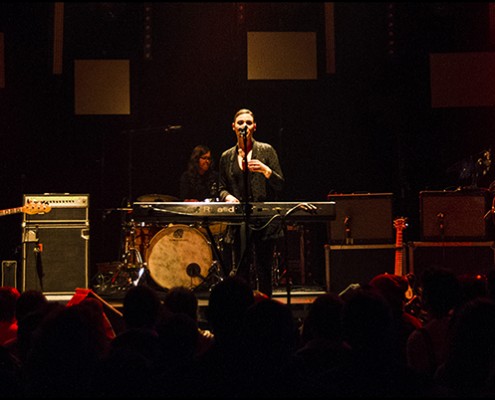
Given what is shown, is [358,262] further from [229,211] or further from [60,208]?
[60,208]

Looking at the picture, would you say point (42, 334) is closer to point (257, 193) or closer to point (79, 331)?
point (79, 331)

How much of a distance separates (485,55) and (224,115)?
392 cm

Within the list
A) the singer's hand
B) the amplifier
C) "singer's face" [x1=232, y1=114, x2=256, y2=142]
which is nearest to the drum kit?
the amplifier

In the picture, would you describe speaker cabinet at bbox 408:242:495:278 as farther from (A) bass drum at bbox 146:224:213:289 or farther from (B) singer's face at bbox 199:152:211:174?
(B) singer's face at bbox 199:152:211:174

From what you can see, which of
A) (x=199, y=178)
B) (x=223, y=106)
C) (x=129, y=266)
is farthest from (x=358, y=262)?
(x=223, y=106)

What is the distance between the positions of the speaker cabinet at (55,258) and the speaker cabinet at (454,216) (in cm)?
398

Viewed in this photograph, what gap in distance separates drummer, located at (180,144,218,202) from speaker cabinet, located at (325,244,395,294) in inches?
98.5

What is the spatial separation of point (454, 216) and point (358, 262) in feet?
3.94

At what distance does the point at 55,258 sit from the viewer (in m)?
7.48

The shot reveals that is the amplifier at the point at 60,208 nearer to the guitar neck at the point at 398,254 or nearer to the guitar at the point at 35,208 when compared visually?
the guitar at the point at 35,208

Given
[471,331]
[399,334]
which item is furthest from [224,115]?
[471,331]

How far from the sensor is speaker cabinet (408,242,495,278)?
23.1ft

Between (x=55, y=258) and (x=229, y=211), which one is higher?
(x=229, y=211)

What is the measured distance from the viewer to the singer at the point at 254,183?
5.39 m
